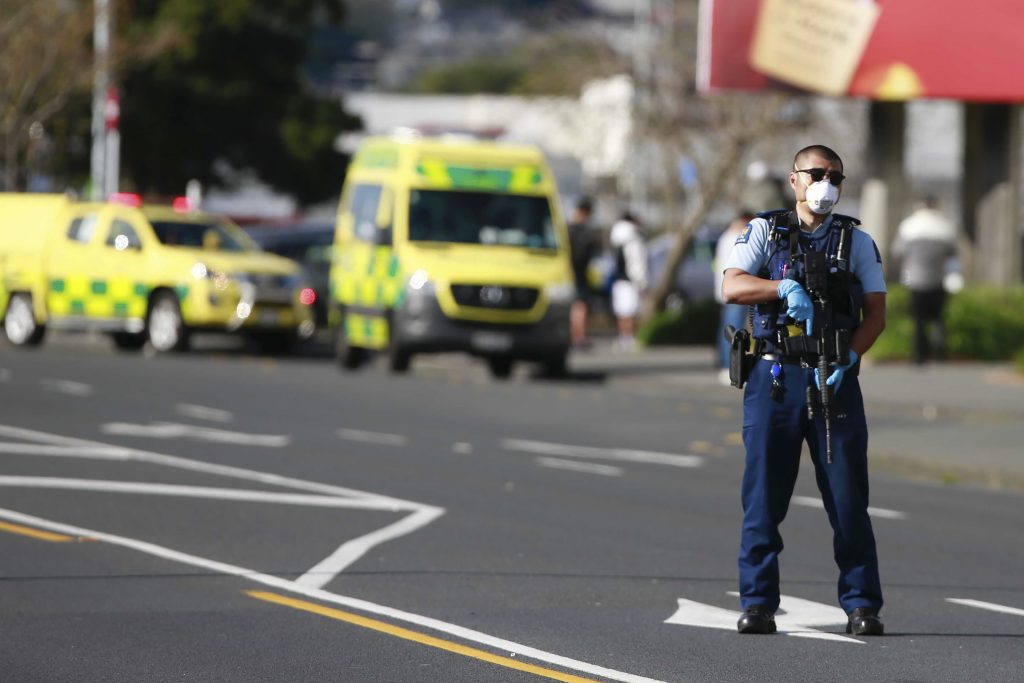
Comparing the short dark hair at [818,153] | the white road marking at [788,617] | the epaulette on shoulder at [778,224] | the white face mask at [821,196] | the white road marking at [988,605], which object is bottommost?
the white road marking at [988,605]

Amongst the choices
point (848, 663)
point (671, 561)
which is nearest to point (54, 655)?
point (848, 663)

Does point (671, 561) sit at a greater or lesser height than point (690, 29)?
lesser

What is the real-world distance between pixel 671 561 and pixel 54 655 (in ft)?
11.8

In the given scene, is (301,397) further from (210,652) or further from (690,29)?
(690,29)

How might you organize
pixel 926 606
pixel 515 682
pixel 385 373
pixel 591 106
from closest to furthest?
pixel 515 682
pixel 926 606
pixel 385 373
pixel 591 106

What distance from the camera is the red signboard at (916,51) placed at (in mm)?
25922

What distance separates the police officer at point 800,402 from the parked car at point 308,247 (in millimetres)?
22797

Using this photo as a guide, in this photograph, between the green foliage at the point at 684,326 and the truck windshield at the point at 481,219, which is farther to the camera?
the green foliage at the point at 684,326

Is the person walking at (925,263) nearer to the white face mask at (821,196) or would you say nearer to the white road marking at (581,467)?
the white road marking at (581,467)

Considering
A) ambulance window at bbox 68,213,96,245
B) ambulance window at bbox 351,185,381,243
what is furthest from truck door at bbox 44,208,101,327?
ambulance window at bbox 351,185,381,243

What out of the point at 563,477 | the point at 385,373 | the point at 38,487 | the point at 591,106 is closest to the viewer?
the point at 38,487

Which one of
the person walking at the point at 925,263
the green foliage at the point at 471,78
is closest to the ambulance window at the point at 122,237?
the person walking at the point at 925,263

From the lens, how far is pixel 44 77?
112ft

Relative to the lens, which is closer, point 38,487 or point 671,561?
point 671,561
